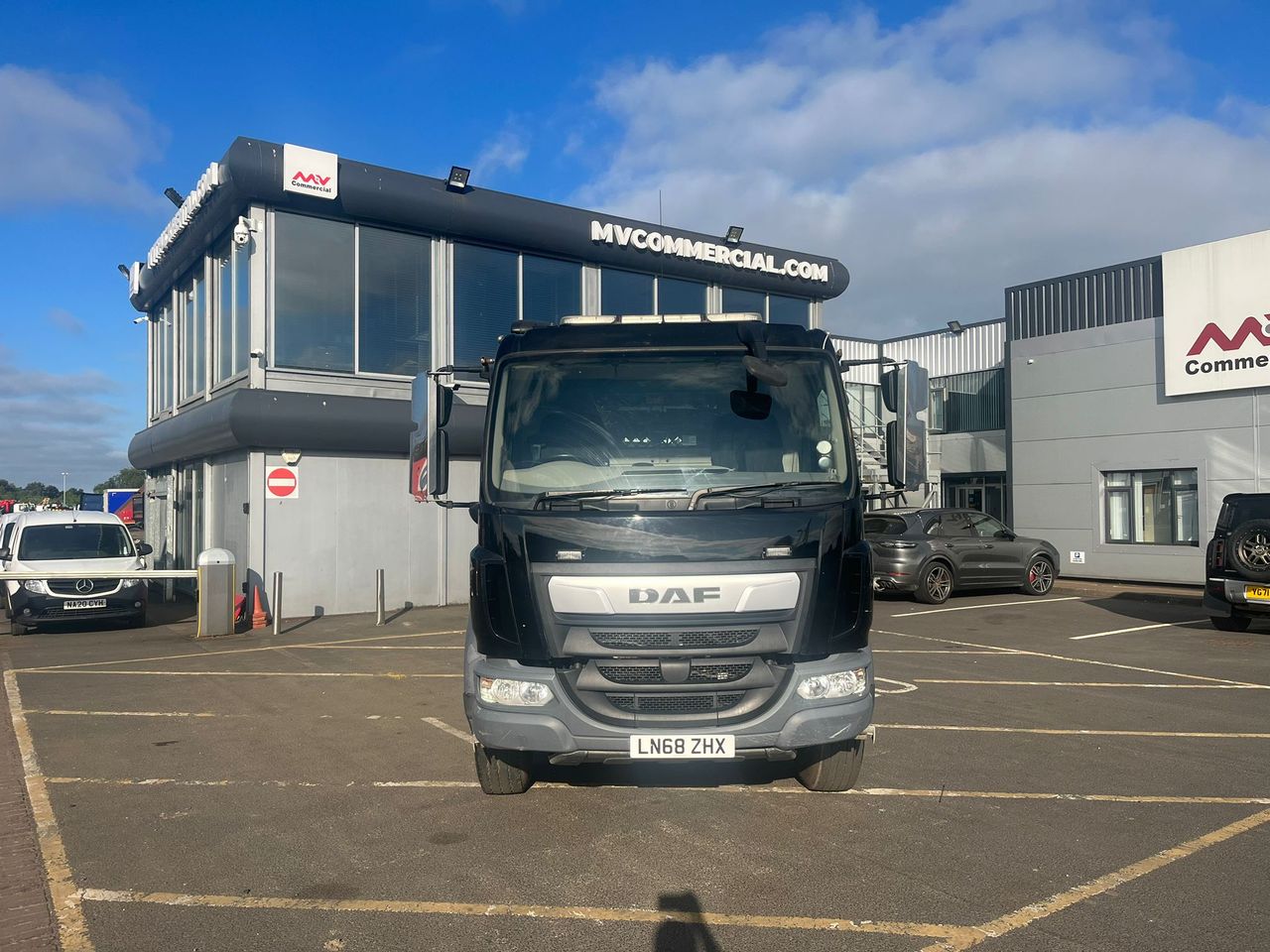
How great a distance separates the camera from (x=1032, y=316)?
894 inches

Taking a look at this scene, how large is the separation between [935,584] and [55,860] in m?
14.1

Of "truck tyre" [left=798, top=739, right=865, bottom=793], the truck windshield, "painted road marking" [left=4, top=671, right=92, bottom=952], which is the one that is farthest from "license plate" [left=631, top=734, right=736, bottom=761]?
"painted road marking" [left=4, top=671, right=92, bottom=952]

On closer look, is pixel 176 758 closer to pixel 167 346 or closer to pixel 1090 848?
pixel 1090 848

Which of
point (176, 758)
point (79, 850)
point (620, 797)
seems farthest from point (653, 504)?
point (176, 758)

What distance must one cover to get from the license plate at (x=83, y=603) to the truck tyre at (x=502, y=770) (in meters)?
11.0

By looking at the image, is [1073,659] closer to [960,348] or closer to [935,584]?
[935,584]

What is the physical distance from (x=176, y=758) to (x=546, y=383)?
3.84 meters

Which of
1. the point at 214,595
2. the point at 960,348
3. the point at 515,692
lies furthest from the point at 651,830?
the point at 960,348

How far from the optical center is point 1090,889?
4.37 meters

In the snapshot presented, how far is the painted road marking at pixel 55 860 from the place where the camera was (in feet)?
13.1

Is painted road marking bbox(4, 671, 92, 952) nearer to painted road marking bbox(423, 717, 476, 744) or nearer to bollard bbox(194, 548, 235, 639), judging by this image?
painted road marking bbox(423, 717, 476, 744)

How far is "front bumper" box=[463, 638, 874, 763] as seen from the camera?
4984 mm

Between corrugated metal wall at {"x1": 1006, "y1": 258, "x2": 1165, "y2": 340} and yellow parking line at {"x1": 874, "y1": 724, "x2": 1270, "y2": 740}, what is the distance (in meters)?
15.1

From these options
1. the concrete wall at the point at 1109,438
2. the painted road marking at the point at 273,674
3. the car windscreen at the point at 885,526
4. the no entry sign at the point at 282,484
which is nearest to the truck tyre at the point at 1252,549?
the car windscreen at the point at 885,526
